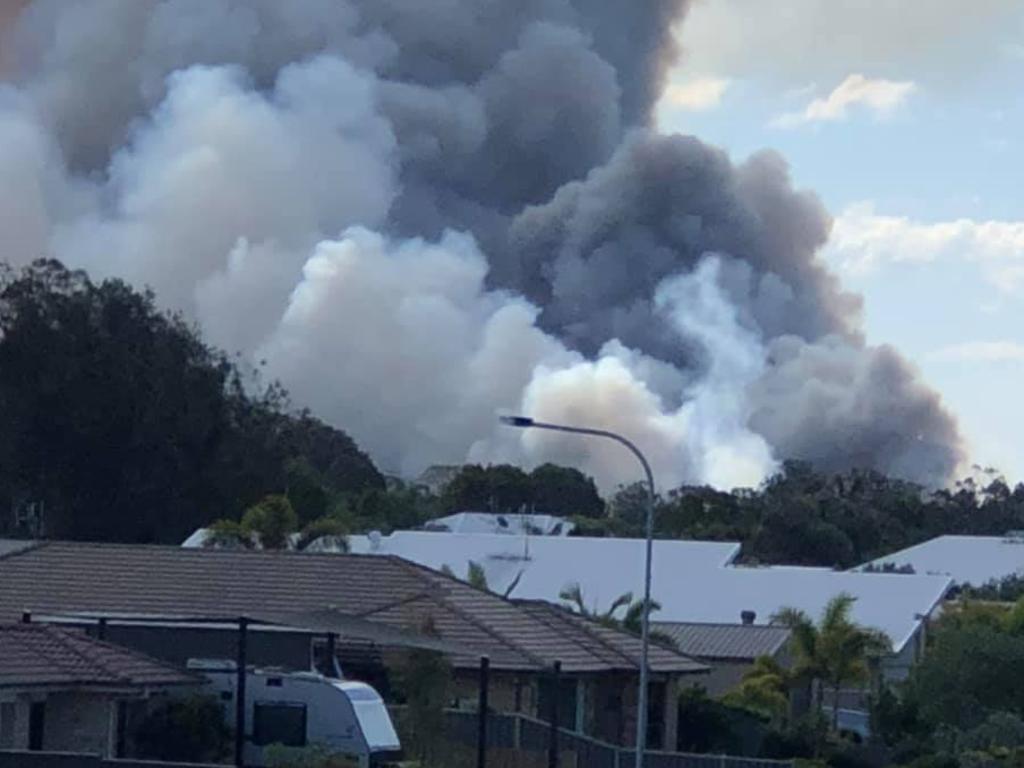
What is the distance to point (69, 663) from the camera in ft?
95.2

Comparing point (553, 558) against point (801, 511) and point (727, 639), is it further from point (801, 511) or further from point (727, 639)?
point (801, 511)

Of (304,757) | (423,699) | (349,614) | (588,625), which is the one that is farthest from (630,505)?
(304,757)

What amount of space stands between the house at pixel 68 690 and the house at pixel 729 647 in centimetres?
2039

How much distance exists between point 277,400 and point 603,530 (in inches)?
487

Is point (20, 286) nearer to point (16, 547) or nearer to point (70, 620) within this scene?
point (16, 547)

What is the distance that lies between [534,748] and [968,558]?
4668 centimetres

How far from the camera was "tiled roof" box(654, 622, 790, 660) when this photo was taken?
50.2m

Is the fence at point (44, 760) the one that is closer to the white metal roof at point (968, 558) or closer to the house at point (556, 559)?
the house at point (556, 559)

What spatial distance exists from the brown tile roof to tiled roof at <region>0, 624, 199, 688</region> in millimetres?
4952

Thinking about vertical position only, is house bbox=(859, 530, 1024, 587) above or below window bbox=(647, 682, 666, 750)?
above

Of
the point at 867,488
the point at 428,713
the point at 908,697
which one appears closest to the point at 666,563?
the point at 908,697

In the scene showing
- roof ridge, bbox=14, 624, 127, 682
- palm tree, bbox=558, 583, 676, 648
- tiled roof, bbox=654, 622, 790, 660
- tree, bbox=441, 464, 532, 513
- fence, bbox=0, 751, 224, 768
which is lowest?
fence, bbox=0, 751, 224, 768

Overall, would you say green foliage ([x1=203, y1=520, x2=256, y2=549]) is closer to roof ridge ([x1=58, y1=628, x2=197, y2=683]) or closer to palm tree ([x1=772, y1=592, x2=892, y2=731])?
palm tree ([x1=772, y1=592, x2=892, y2=731])

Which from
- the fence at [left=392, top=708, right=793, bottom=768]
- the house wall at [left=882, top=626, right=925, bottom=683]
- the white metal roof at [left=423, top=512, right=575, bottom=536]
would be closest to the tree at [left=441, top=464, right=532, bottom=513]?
the white metal roof at [left=423, top=512, right=575, bottom=536]
